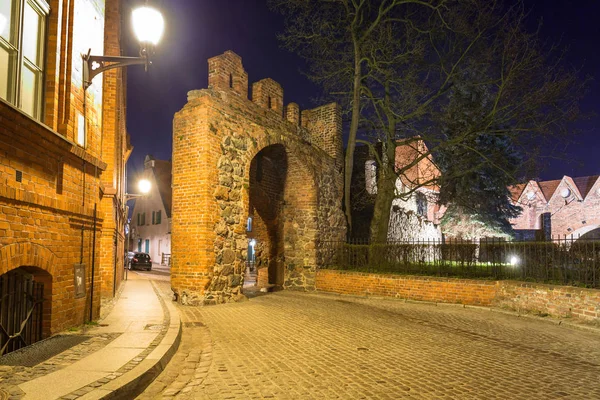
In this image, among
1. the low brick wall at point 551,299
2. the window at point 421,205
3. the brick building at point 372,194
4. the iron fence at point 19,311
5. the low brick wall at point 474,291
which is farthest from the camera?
the window at point 421,205

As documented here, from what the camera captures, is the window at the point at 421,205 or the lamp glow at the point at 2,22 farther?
the window at the point at 421,205

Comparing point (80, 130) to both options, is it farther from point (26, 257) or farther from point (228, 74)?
point (228, 74)

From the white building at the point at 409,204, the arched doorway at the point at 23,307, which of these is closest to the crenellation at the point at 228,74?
the arched doorway at the point at 23,307

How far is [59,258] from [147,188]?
11.6 metres

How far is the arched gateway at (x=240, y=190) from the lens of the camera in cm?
1091

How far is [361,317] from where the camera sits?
941cm

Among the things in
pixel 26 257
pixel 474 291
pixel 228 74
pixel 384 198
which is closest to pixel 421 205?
pixel 384 198

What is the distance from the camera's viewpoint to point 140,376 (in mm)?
4355

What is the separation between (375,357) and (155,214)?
36.7 metres

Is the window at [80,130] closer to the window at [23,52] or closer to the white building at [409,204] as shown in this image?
the window at [23,52]

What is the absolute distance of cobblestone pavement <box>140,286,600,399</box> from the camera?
4.50 m

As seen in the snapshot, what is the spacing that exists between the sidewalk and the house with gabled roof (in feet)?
140

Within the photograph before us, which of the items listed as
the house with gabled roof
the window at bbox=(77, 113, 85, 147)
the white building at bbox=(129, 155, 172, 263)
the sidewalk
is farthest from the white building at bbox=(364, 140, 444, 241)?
the white building at bbox=(129, 155, 172, 263)

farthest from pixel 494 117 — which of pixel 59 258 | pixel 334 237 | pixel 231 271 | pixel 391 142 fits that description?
pixel 59 258
